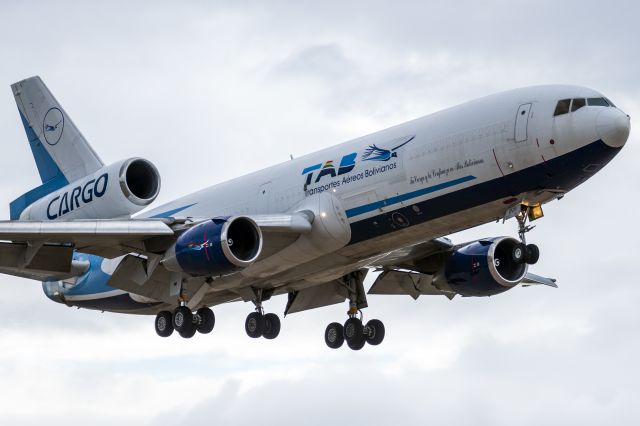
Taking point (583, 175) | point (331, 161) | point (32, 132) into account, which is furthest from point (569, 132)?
point (32, 132)

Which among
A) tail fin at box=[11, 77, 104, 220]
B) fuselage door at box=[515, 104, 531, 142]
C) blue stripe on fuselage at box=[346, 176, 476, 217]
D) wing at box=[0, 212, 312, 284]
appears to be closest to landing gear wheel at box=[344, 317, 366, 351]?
wing at box=[0, 212, 312, 284]

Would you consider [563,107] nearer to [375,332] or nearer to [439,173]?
[439,173]

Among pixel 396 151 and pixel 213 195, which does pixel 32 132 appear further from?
pixel 396 151

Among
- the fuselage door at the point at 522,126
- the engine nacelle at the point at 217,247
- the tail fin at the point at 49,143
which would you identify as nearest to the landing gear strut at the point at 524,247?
the fuselage door at the point at 522,126

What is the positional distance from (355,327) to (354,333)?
19 cm

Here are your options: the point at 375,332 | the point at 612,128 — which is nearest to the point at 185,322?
the point at 375,332

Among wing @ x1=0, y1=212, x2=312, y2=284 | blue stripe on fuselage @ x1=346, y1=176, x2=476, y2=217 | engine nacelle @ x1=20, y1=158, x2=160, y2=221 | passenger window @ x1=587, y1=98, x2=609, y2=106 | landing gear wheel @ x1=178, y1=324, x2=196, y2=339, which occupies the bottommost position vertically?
landing gear wheel @ x1=178, y1=324, x2=196, y2=339

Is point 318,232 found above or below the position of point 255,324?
above

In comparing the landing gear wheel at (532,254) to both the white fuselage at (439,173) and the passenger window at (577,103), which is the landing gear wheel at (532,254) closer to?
the white fuselage at (439,173)

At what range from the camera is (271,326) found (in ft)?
137

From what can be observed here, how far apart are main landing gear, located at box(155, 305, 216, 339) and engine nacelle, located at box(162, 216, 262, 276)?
2.69 meters

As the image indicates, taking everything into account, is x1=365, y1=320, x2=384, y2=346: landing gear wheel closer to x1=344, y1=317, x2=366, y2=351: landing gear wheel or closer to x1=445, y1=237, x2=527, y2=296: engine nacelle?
x1=344, y1=317, x2=366, y2=351: landing gear wheel

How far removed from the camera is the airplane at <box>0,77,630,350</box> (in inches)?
1342

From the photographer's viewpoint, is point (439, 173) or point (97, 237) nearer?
point (439, 173)
